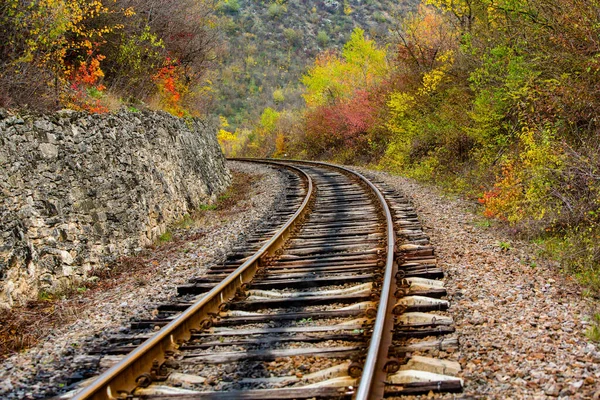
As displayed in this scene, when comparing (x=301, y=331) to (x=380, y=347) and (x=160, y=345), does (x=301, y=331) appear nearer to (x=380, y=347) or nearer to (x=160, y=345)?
(x=380, y=347)

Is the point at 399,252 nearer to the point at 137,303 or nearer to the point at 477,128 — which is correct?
the point at 137,303

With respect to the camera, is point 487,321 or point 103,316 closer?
point 487,321

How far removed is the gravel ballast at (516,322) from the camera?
397cm

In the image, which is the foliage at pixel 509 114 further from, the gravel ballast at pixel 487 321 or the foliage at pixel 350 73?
the foliage at pixel 350 73

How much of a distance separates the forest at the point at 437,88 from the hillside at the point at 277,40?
33.7 metres

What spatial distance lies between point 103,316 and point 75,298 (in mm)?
1439

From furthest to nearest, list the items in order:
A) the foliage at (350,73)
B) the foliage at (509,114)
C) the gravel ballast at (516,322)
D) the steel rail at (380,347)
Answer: the foliage at (350,73) < the foliage at (509,114) < the gravel ballast at (516,322) < the steel rail at (380,347)

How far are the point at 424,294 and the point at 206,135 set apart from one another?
16182mm

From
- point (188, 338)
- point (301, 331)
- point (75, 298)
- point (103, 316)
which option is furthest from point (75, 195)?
point (301, 331)

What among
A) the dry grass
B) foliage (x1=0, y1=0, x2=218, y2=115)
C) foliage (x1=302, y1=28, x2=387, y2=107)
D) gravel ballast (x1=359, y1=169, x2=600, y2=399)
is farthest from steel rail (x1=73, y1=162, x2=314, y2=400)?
foliage (x1=302, y1=28, x2=387, y2=107)

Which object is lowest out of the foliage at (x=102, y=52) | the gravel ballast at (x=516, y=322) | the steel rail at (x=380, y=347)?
the gravel ballast at (x=516, y=322)

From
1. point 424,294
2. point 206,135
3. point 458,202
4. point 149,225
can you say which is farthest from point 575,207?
point 206,135

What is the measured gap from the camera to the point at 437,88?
812 inches

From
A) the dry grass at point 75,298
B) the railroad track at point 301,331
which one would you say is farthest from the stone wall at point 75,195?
the railroad track at point 301,331
